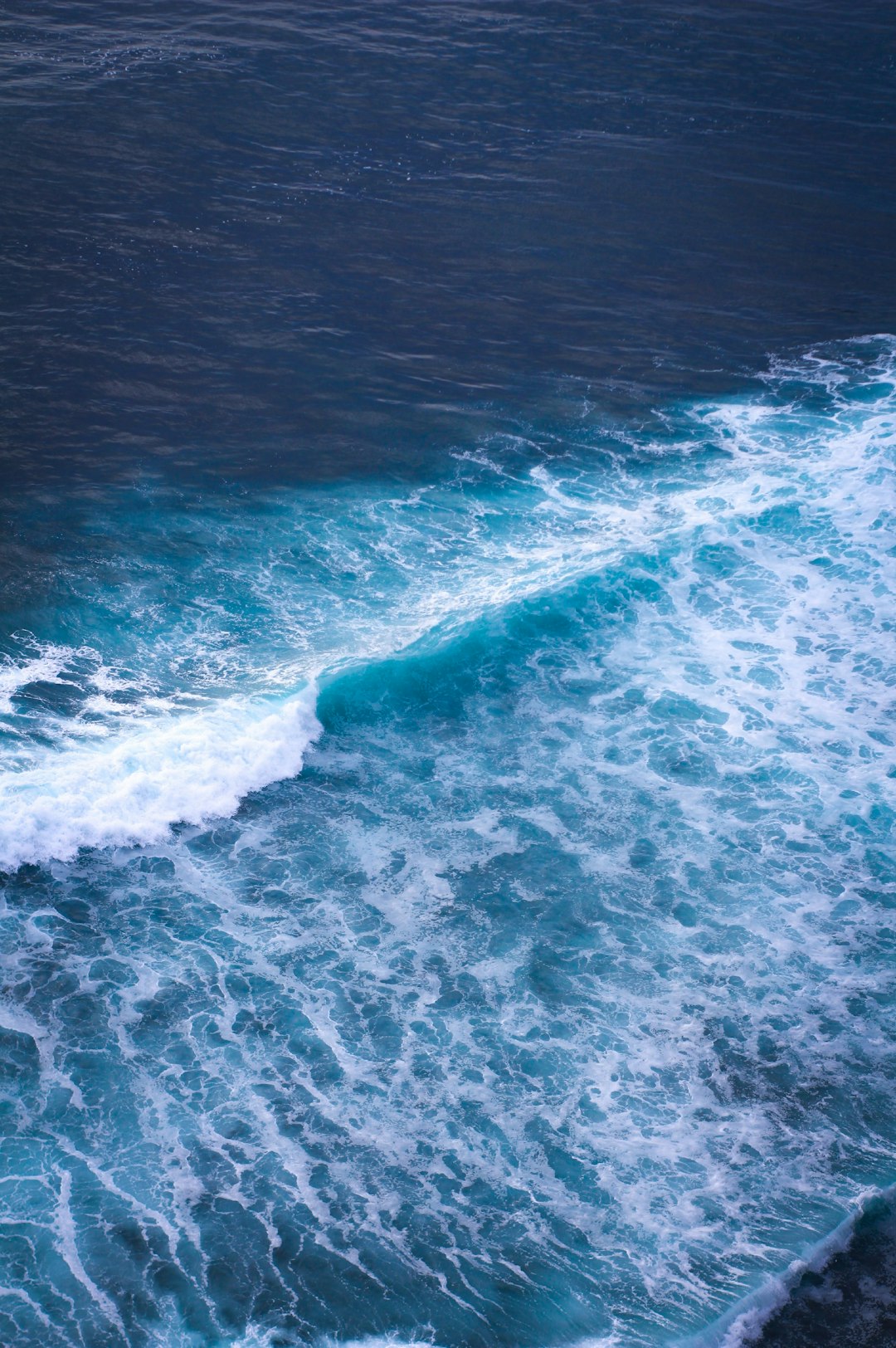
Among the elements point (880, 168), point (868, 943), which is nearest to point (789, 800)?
point (868, 943)

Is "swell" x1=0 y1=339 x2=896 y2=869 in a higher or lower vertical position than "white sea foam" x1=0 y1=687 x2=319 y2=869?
higher

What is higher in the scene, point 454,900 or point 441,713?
point 441,713

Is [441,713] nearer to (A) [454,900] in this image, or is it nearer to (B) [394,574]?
(B) [394,574]

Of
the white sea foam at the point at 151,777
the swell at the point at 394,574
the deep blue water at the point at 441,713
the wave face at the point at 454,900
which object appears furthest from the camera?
the swell at the point at 394,574

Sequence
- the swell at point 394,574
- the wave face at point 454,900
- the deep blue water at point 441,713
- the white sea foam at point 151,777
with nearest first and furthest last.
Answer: the wave face at point 454,900 < the deep blue water at point 441,713 < the white sea foam at point 151,777 < the swell at point 394,574

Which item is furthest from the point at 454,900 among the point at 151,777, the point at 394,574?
the point at 394,574

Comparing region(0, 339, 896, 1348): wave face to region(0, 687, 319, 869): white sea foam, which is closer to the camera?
region(0, 339, 896, 1348): wave face
